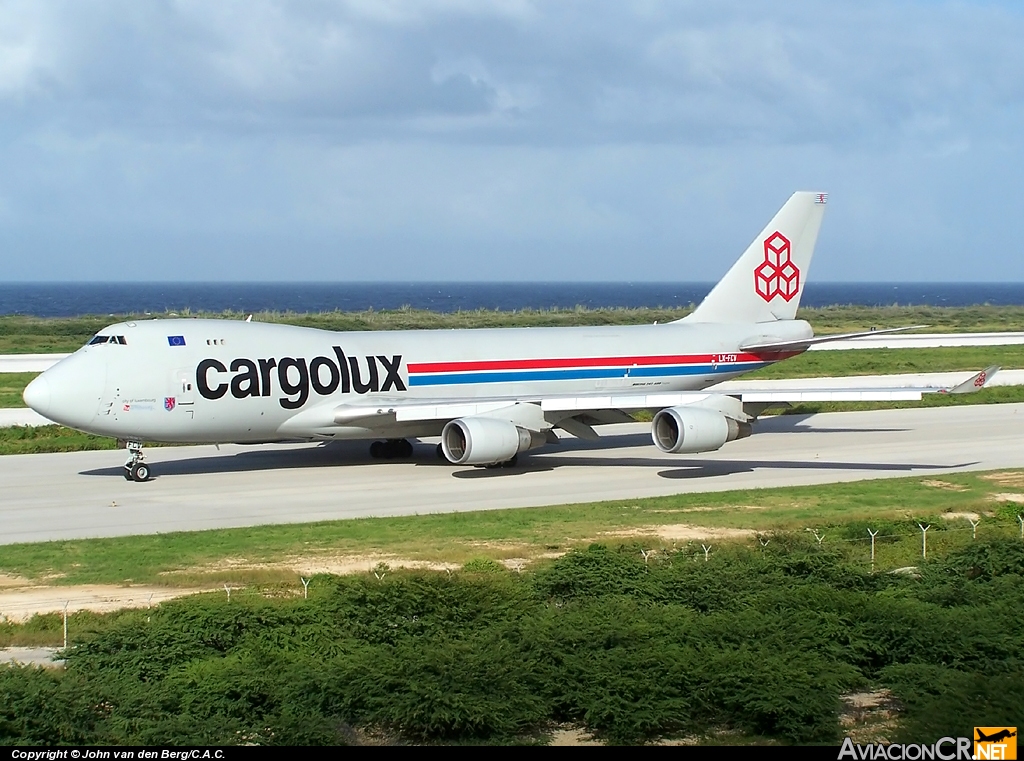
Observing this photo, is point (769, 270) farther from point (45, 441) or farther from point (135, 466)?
point (45, 441)

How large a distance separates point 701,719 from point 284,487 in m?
19.7

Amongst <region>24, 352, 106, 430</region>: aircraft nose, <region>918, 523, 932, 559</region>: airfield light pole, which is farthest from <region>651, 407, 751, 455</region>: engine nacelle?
<region>24, 352, 106, 430</region>: aircraft nose

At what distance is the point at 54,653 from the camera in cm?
1758

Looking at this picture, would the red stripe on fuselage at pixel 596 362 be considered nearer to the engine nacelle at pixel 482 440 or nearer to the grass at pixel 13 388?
the engine nacelle at pixel 482 440

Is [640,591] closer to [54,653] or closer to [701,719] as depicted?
[701,719]

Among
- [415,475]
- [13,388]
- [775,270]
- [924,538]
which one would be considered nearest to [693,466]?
[415,475]

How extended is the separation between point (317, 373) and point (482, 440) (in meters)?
5.03

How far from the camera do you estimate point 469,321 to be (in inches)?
4321

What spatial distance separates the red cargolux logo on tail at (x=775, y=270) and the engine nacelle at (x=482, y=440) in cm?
1236

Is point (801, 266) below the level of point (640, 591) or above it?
above

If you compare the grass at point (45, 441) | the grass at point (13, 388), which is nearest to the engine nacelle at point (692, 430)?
the grass at point (45, 441)

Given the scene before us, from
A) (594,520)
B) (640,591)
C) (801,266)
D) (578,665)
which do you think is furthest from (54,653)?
(801,266)

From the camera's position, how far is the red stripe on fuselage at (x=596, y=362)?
3697 cm

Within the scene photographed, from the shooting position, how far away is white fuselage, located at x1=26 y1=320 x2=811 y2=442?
106ft
